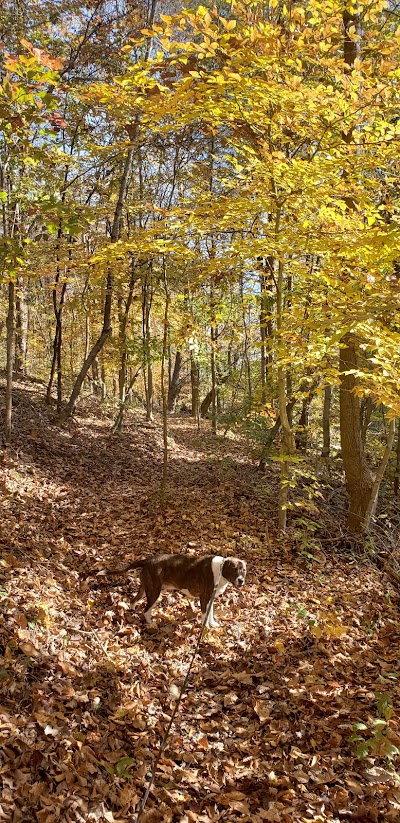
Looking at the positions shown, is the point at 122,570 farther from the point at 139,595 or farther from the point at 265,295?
the point at 265,295

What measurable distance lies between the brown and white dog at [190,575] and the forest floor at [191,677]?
1.09ft

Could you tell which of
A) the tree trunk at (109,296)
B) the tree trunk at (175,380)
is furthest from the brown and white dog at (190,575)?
the tree trunk at (175,380)

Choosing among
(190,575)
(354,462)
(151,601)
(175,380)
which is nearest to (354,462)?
(354,462)

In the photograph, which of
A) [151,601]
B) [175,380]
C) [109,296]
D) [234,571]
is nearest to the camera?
[234,571]

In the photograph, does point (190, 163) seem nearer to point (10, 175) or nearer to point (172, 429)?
point (10, 175)

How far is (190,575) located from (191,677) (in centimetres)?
101

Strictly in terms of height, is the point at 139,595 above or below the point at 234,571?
below

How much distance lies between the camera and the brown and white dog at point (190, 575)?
5.10 m

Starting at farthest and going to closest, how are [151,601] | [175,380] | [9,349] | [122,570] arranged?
1. [175,380]
2. [9,349]
3. [122,570]
4. [151,601]

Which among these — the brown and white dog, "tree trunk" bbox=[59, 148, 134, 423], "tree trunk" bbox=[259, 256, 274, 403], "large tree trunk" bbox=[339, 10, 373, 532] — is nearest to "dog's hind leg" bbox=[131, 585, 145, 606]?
the brown and white dog

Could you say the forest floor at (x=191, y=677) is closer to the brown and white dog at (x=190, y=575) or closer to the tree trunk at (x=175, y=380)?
the brown and white dog at (x=190, y=575)

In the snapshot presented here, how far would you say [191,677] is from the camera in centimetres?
463

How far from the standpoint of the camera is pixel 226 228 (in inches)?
256

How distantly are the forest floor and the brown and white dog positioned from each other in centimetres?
33
